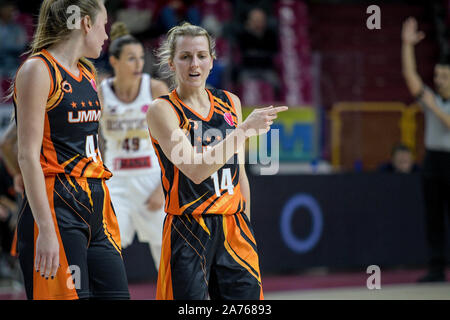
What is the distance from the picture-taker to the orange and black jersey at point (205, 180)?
325 cm

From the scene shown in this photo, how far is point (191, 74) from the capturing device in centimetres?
335

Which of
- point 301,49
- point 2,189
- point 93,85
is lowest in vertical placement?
point 2,189

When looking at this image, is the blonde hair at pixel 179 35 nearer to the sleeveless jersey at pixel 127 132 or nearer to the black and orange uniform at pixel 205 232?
the black and orange uniform at pixel 205 232

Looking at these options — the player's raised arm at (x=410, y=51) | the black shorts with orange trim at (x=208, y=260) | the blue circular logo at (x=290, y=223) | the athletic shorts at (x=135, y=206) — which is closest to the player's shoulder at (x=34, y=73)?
the black shorts with orange trim at (x=208, y=260)

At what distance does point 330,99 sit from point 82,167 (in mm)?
5684

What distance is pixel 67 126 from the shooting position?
3076 mm

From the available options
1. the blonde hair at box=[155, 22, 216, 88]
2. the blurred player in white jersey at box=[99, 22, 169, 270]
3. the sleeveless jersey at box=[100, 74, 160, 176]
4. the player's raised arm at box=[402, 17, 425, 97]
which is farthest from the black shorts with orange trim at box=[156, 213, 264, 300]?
the player's raised arm at box=[402, 17, 425, 97]

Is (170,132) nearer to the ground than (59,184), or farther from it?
farther from it

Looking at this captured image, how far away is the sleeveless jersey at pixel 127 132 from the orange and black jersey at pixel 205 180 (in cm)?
212

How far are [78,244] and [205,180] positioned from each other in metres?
0.64

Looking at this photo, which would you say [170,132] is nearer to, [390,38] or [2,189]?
[2,189]

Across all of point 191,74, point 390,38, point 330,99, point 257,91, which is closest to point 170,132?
point 191,74

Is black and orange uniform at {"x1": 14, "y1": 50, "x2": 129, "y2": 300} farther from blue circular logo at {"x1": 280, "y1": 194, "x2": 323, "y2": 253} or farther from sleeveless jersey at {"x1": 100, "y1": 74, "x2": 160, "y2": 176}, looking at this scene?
blue circular logo at {"x1": 280, "y1": 194, "x2": 323, "y2": 253}

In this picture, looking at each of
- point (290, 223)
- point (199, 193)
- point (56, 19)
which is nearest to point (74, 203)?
point (199, 193)
